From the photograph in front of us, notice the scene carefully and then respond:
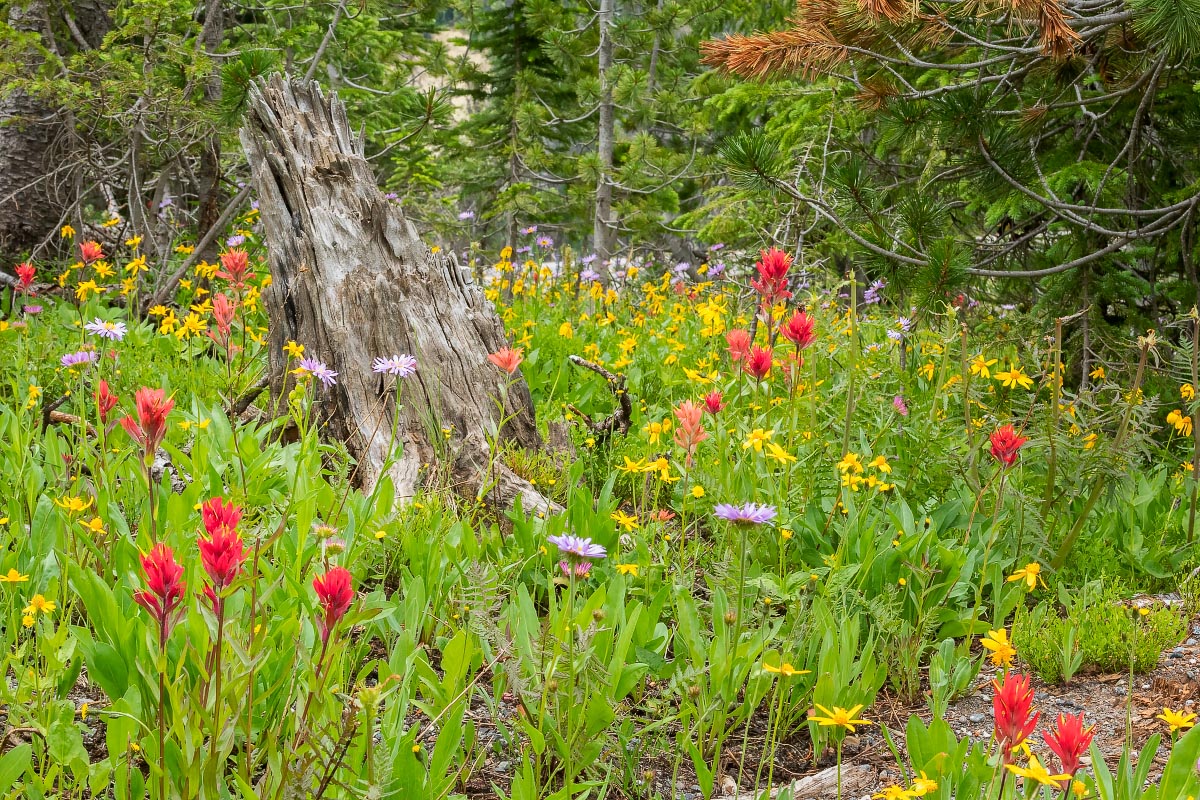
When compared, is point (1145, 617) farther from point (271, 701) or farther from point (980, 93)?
point (271, 701)

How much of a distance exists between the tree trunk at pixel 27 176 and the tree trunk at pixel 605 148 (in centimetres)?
512

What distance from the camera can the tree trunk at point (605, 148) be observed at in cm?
1034

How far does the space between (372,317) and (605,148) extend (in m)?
7.62

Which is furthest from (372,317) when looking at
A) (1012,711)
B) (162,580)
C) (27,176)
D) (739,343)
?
(27,176)

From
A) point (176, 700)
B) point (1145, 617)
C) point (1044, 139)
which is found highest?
point (1044, 139)

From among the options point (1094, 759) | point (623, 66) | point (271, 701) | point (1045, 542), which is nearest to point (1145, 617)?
point (1045, 542)

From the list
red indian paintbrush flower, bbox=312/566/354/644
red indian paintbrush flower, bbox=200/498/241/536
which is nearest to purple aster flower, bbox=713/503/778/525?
red indian paintbrush flower, bbox=312/566/354/644

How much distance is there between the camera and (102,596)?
186cm

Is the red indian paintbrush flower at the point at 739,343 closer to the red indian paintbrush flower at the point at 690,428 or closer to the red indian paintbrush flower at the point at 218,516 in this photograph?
the red indian paintbrush flower at the point at 690,428

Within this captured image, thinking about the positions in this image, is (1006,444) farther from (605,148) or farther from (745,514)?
(605,148)

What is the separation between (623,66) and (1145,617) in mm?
8656

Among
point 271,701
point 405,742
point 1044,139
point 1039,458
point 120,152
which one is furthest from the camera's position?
Result: point 120,152

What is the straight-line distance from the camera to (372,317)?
3.55 meters

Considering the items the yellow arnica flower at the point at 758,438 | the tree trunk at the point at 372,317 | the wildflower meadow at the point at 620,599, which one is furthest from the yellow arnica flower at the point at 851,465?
the tree trunk at the point at 372,317
